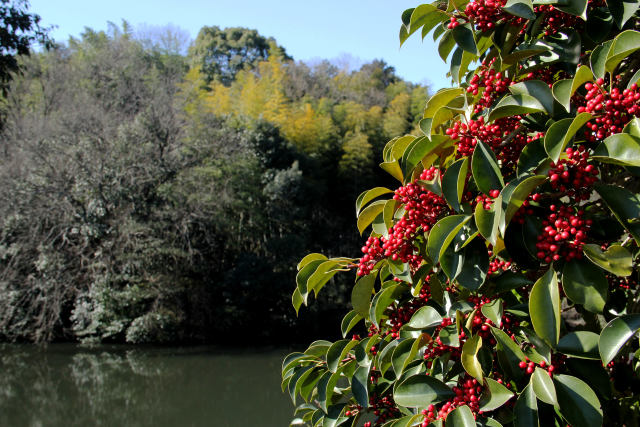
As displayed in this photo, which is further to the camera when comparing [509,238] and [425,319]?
[425,319]

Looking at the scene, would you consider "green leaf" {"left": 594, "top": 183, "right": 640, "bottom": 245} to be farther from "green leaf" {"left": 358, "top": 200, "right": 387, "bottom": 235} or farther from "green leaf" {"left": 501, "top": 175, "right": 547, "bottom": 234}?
"green leaf" {"left": 358, "top": 200, "right": 387, "bottom": 235}

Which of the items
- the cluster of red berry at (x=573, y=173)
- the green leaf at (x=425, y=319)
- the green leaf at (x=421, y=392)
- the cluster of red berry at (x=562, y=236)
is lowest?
the green leaf at (x=421, y=392)

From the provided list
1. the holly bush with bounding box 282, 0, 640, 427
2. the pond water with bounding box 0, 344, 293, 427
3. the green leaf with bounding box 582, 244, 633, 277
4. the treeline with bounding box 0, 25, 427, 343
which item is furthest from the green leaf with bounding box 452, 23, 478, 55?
the treeline with bounding box 0, 25, 427, 343

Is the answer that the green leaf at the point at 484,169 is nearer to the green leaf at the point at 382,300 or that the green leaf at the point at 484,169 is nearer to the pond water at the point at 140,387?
the green leaf at the point at 382,300

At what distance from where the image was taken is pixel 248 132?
11500 mm

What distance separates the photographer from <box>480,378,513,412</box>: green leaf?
637mm

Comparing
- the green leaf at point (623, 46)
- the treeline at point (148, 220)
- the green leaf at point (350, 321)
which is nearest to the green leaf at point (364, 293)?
the green leaf at point (350, 321)

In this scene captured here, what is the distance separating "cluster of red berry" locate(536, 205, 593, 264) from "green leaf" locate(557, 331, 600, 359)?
95 millimetres

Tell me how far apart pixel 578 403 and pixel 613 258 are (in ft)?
0.53

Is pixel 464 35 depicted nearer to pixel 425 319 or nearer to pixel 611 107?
pixel 611 107

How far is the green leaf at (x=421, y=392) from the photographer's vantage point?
2.34 ft

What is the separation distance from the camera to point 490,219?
629 mm

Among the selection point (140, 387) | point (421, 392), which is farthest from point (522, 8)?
point (140, 387)

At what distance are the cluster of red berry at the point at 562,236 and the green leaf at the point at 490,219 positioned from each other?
0.05 m
